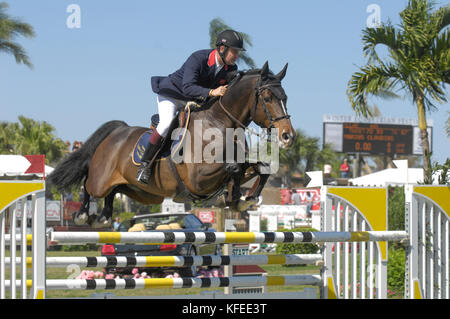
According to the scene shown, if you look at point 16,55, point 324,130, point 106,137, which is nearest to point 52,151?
point 16,55

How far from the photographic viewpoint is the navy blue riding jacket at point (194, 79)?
5254 mm

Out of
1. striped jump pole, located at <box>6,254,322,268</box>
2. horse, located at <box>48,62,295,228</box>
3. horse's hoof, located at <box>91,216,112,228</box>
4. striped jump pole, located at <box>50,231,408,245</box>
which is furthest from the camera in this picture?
horse's hoof, located at <box>91,216,112,228</box>

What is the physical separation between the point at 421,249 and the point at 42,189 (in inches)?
127

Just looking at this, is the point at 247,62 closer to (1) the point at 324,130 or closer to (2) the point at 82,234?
(2) the point at 82,234

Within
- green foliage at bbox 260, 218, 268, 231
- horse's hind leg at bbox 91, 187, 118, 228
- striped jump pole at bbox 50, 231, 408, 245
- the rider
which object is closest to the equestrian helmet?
the rider

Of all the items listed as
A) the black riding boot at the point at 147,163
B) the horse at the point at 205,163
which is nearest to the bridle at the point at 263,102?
the horse at the point at 205,163

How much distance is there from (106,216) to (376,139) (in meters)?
28.7

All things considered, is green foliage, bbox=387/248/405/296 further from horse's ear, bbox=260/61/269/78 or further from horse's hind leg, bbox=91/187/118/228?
horse's ear, bbox=260/61/269/78

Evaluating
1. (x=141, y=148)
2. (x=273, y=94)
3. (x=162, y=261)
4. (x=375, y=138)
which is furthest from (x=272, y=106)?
(x=375, y=138)

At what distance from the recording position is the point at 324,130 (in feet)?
117

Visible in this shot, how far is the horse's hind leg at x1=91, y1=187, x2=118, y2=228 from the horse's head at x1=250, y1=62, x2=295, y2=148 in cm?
193

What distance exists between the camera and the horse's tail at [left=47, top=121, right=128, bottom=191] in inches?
260

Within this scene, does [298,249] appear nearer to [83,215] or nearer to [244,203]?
[83,215]

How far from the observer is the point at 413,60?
10664 mm
